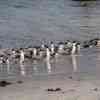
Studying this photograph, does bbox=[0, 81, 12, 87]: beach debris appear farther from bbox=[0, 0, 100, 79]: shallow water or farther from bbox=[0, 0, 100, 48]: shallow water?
bbox=[0, 0, 100, 48]: shallow water

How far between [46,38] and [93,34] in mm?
985

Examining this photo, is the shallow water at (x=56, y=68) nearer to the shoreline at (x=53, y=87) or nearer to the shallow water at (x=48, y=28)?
the shallow water at (x=48, y=28)

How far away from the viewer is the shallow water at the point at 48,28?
3.59 metres

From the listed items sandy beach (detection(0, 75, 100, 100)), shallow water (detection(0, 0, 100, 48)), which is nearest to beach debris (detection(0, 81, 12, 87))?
sandy beach (detection(0, 75, 100, 100))

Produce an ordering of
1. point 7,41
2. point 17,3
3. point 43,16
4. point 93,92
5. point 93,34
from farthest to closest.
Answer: point 17,3
point 43,16
point 93,34
point 7,41
point 93,92

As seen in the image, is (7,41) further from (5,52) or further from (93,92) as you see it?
(93,92)

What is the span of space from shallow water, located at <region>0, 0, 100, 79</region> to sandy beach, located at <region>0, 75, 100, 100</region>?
22cm

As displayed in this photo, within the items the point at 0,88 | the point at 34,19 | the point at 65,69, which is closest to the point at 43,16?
the point at 34,19

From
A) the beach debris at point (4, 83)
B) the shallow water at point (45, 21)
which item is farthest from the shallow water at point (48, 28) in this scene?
the beach debris at point (4, 83)

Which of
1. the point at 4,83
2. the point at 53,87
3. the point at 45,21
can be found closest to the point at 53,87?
the point at 53,87

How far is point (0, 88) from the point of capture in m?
3.07

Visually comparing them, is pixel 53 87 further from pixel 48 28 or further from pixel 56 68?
pixel 48 28

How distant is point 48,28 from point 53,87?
146 inches

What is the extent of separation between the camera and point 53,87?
3.09 m
